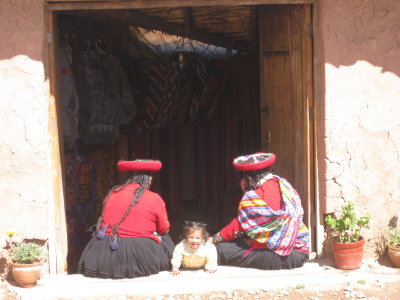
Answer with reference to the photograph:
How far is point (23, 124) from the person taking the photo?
490 centimetres

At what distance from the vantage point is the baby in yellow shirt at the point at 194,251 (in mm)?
5059

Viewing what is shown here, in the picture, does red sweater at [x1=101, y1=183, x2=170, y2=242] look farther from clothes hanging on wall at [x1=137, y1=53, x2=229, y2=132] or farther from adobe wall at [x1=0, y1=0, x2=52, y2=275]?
clothes hanging on wall at [x1=137, y1=53, x2=229, y2=132]

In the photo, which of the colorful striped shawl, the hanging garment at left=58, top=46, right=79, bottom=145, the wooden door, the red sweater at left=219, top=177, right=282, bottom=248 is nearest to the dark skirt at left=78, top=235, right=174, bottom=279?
the red sweater at left=219, top=177, right=282, bottom=248

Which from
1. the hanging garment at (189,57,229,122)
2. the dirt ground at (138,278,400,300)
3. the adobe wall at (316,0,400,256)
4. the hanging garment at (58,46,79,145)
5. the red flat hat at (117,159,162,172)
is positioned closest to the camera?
the dirt ground at (138,278,400,300)

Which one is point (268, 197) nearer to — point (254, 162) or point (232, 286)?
point (254, 162)

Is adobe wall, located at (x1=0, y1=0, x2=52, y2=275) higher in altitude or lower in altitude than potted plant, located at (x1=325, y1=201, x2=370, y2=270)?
higher

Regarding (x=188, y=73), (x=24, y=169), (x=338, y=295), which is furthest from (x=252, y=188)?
(x=188, y=73)

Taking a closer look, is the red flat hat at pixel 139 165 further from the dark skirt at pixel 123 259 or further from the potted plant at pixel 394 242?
the potted plant at pixel 394 242

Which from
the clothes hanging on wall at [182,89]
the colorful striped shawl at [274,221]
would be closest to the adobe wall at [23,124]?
the colorful striped shawl at [274,221]

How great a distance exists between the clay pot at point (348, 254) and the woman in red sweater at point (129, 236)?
4.74 ft

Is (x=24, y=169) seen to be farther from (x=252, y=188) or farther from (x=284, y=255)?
(x=284, y=255)

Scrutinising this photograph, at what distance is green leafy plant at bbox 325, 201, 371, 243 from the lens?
16.4 ft

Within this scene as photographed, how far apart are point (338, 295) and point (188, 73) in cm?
347

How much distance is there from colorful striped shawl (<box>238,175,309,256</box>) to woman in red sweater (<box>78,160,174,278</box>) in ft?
2.45
